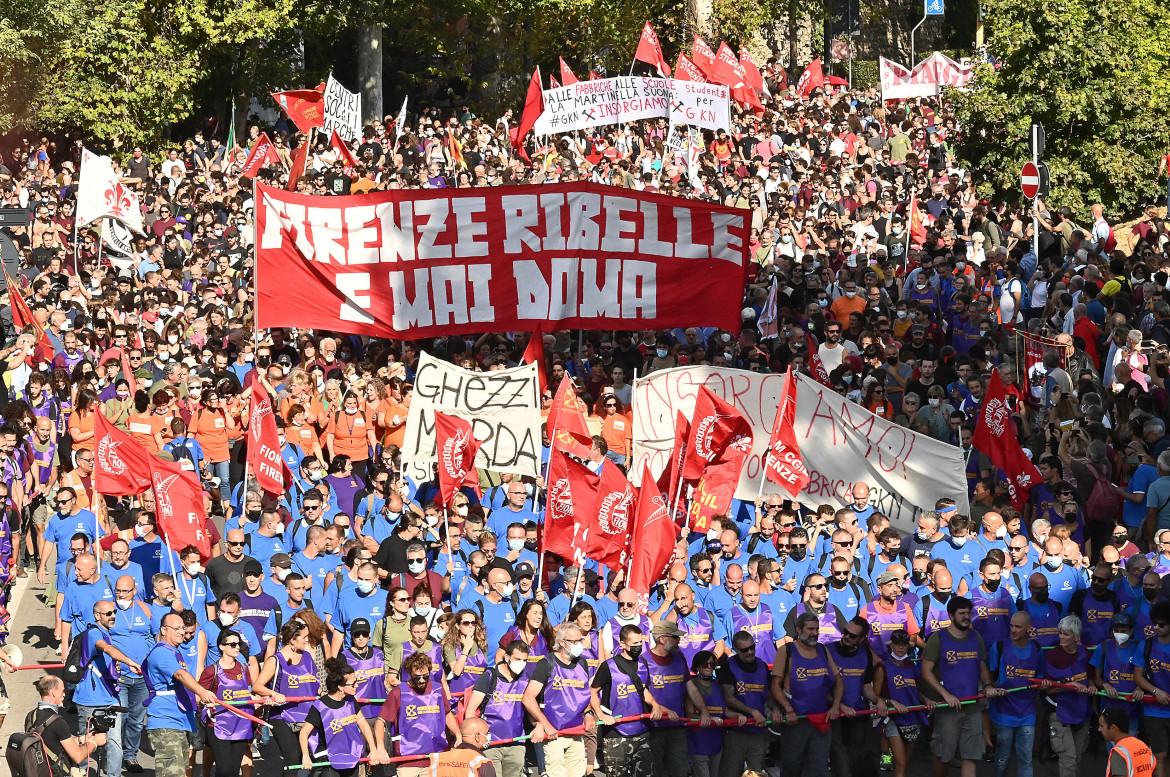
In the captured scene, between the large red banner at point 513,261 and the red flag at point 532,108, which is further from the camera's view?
the red flag at point 532,108

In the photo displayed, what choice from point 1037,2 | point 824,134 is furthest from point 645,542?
point 824,134

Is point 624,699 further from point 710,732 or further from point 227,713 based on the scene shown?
point 227,713

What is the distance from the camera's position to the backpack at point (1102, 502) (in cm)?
1455

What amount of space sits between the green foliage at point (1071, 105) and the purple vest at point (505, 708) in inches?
625

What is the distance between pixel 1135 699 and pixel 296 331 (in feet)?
36.5

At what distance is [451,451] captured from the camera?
1471cm

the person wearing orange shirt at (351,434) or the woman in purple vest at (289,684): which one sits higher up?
the person wearing orange shirt at (351,434)

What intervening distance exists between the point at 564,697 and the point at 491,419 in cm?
431

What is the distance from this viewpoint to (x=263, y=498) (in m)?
15.1

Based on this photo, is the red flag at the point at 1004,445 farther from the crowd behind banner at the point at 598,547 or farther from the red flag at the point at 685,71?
the red flag at the point at 685,71

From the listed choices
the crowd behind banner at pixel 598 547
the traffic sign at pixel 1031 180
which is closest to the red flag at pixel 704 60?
the crowd behind banner at pixel 598 547

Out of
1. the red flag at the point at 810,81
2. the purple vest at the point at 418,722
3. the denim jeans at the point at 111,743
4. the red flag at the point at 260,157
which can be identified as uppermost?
the red flag at the point at 810,81

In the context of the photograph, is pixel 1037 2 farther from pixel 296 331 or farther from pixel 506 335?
pixel 296 331

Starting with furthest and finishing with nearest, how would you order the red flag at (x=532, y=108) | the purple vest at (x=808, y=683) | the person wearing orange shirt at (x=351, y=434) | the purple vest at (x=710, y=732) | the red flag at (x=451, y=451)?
the red flag at (x=532, y=108) → the person wearing orange shirt at (x=351, y=434) → the red flag at (x=451, y=451) → the purple vest at (x=808, y=683) → the purple vest at (x=710, y=732)
